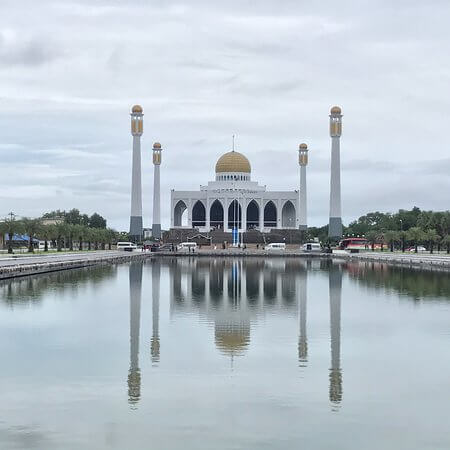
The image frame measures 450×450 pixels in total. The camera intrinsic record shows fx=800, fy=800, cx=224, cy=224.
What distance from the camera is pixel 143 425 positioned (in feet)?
42.3

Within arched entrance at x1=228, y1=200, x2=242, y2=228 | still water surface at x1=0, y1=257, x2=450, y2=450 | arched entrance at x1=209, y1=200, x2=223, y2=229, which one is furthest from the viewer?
arched entrance at x1=209, y1=200, x2=223, y2=229

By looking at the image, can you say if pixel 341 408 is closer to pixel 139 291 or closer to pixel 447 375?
pixel 447 375

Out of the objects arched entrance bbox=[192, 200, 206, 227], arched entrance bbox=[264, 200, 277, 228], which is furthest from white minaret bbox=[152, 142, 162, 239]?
arched entrance bbox=[264, 200, 277, 228]

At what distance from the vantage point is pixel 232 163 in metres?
129

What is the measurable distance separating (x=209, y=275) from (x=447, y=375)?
33018 mm

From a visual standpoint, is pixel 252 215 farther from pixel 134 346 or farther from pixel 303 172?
pixel 134 346

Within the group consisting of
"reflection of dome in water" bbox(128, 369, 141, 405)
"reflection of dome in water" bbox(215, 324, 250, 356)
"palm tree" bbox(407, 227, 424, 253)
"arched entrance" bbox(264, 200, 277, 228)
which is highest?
"arched entrance" bbox(264, 200, 277, 228)

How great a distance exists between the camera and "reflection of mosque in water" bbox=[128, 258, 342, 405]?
19.3 m

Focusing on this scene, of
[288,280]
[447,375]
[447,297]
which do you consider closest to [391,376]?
[447,375]

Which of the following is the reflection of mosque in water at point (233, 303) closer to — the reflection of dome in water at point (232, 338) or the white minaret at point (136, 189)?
the reflection of dome in water at point (232, 338)

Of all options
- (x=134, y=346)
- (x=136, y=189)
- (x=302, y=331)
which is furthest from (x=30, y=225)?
(x=134, y=346)

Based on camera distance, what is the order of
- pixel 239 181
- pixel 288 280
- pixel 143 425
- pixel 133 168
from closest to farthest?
pixel 143 425, pixel 288 280, pixel 133 168, pixel 239 181

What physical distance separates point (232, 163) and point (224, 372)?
369ft

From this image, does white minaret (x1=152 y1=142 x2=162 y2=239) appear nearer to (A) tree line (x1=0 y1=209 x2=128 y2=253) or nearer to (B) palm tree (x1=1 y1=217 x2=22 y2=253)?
(A) tree line (x1=0 y1=209 x2=128 y2=253)
